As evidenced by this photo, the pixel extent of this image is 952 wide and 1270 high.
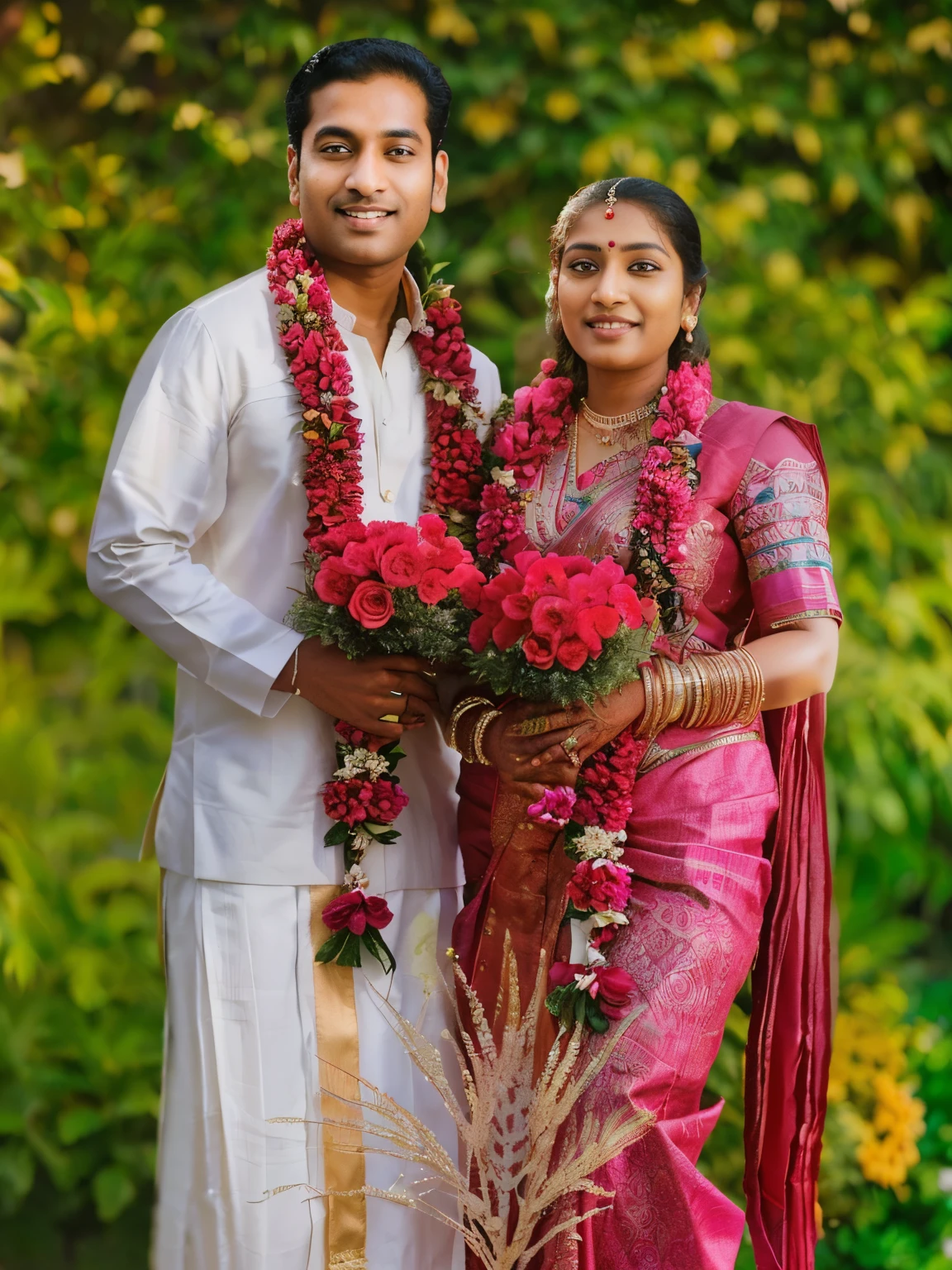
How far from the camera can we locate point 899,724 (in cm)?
417

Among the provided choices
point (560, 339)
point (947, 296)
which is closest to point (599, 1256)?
point (560, 339)

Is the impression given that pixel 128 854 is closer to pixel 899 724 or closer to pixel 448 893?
pixel 448 893

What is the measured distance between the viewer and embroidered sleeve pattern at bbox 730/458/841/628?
2387 mm

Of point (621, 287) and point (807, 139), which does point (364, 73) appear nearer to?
point (621, 287)

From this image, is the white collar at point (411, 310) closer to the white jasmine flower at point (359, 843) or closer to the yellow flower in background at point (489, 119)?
the white jasmine flower at point (359, 843)

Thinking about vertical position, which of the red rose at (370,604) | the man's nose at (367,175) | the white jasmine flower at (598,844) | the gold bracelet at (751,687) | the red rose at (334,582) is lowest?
the white jasmine flower at (598,844)

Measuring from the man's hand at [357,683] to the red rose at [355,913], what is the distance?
0.97 feet

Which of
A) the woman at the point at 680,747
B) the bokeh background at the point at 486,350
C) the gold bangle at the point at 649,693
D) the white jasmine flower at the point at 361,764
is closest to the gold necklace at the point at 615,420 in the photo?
the woman at the point at 680,747

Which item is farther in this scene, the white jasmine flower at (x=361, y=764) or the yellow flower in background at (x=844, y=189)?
the yellow flower in background at (x=844, y=189)

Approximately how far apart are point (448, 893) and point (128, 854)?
67.5 inches

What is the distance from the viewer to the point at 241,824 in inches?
97.7

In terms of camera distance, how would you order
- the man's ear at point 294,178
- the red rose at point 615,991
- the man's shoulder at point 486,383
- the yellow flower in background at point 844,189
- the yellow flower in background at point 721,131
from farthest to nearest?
the yellow flower in background at point 844,189, the yellow flower in background at point 721,131, the man's shoulder at point 486,383, the man's ear at point 294,178, the red rose at point 615,991

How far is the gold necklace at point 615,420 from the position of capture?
2.53m

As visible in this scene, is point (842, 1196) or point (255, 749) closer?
point (255, 749)
